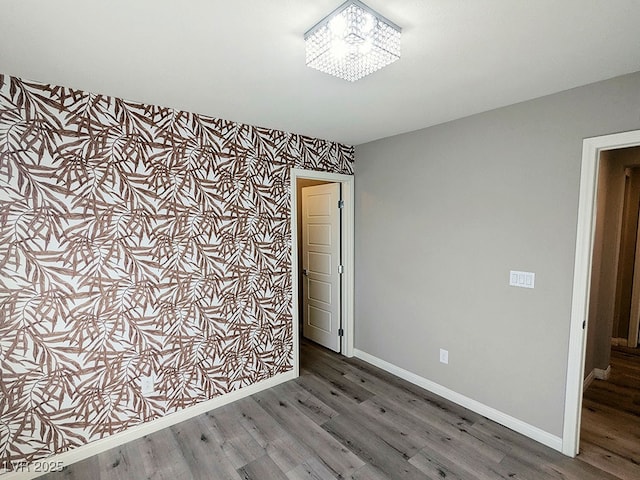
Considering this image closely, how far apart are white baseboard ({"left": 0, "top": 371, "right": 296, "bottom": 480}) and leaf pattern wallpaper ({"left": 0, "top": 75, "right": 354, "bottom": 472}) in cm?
6

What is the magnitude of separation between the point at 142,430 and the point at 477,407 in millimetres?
2723

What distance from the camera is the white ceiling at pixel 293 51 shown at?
4.41 ft

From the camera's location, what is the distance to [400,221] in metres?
3.28

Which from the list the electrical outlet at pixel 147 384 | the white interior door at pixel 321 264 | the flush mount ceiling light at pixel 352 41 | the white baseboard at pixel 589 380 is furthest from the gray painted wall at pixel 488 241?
the electrical outlet at pixel 147 384

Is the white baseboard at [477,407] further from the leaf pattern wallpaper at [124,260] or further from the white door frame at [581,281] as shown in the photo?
the leaf pattern wallpaper at [124,260]

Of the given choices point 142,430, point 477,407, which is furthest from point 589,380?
point 142,430

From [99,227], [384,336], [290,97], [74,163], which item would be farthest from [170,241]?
[384,336]

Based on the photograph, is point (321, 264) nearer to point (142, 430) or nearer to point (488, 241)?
point (488, 241)

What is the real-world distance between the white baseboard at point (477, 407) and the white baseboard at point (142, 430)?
120 centimetres

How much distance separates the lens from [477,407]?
2.72 meters

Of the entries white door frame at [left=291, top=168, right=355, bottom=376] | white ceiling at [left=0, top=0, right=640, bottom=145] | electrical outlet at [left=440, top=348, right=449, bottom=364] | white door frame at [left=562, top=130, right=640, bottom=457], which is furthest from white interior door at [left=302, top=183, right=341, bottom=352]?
white door frame at [left=562, top=130, right=640, bottom=457]

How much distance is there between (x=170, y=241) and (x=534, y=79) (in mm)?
2759

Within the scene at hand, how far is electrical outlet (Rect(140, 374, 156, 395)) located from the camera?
243 centimetres

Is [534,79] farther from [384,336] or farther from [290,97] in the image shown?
[384,336]
